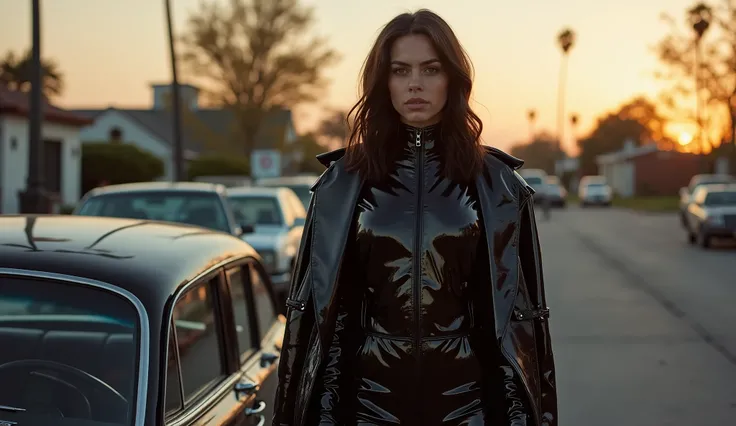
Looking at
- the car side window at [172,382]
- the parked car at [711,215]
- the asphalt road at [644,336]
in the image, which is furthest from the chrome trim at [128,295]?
the parked car at [711,215]

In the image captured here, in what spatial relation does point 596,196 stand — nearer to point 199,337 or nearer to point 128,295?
point 199,337

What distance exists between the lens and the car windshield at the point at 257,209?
13.6 meters

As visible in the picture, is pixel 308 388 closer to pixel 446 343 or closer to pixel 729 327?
pixel 446 343

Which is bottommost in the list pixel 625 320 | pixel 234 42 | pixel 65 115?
pixel 625 320

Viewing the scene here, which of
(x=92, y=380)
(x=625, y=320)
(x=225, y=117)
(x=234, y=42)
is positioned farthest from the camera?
(x=225, y=117)

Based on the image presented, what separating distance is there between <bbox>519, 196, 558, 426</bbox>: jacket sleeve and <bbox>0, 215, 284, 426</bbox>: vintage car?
1100 mm

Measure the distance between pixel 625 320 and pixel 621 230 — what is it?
20.3 m

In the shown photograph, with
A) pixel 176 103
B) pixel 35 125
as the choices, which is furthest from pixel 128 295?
pixel 176 103

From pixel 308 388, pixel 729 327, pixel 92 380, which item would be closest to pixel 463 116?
pixel 308 388

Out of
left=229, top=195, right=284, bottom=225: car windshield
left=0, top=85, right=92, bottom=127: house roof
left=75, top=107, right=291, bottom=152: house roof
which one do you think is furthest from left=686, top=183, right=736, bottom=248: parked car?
left=75, top=107, right=291, bottom=152: house roof

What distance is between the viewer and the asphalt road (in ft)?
22.8

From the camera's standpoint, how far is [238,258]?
4.11 m

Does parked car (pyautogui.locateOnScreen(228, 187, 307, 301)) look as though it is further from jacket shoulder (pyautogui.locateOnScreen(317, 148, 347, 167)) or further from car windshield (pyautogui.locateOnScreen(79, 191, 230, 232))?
jacket shoulder (pyautogui.locateOnScreen(317, 148, 347, 167))

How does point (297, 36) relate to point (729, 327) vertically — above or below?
above
